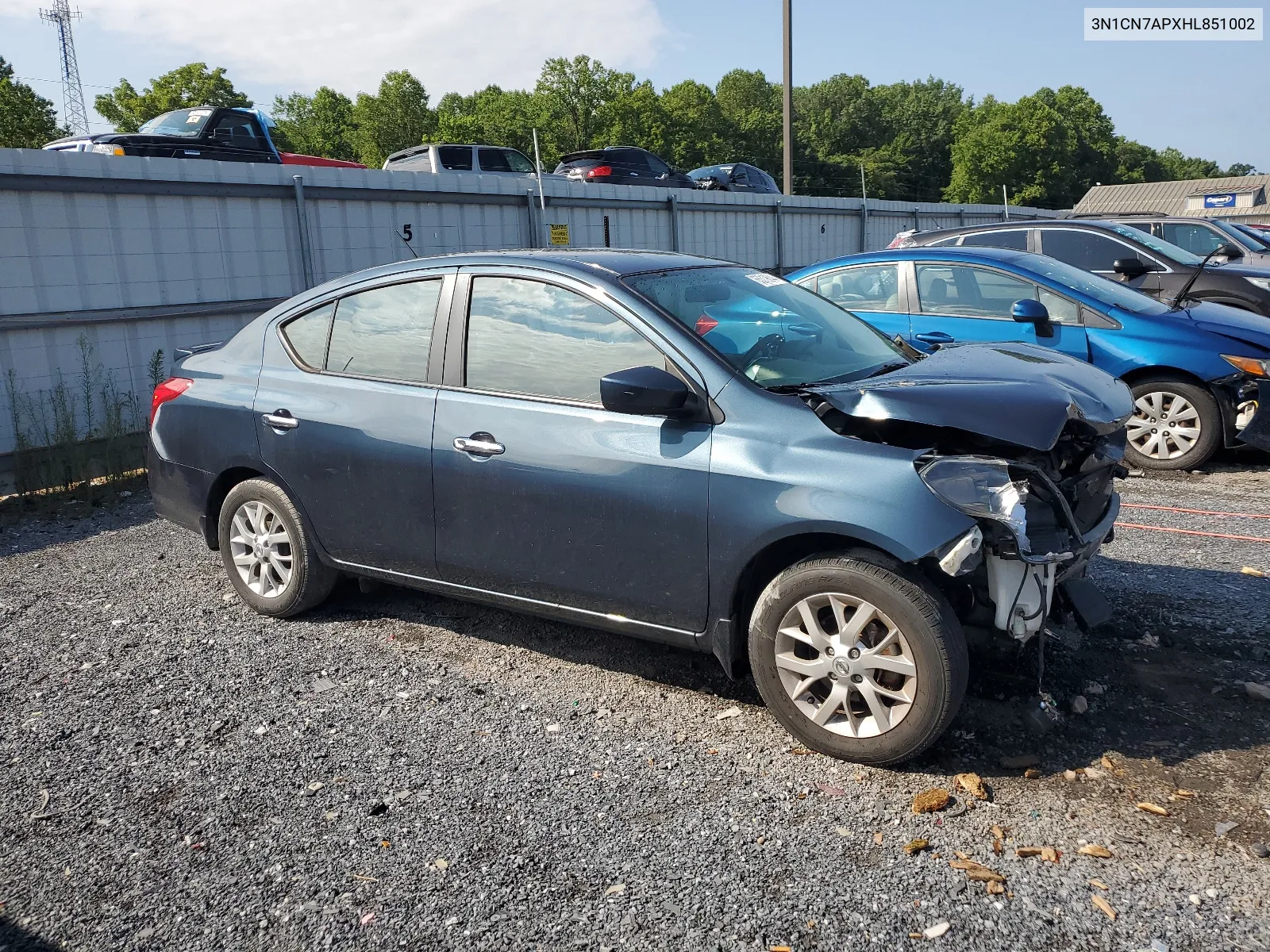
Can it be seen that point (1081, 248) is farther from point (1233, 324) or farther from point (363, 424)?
point (363, 424)

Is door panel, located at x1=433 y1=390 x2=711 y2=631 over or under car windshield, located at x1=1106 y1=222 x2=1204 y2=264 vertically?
under

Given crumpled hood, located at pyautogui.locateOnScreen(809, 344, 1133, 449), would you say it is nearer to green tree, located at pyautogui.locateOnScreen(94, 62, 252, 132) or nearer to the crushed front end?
the crushed front end

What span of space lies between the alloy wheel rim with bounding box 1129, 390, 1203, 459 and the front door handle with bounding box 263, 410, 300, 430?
6017mm

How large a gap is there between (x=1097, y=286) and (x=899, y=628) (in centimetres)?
572

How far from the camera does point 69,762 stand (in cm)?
375

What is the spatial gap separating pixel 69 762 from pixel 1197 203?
207 ft

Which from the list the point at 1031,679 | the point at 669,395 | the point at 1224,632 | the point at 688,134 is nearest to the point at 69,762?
the point at 669,395

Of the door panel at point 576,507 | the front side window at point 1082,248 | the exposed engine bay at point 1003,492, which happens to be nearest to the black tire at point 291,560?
the door panel at point 576,507

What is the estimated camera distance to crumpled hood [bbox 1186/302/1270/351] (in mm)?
7227

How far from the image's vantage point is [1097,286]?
786 cm

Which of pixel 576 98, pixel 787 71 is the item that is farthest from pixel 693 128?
pixel 787 71

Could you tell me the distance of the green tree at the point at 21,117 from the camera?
43.4m

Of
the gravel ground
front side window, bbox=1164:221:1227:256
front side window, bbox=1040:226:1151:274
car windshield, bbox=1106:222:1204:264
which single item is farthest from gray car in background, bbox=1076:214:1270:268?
the gravel ground

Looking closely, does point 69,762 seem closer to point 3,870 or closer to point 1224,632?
point 3,870
